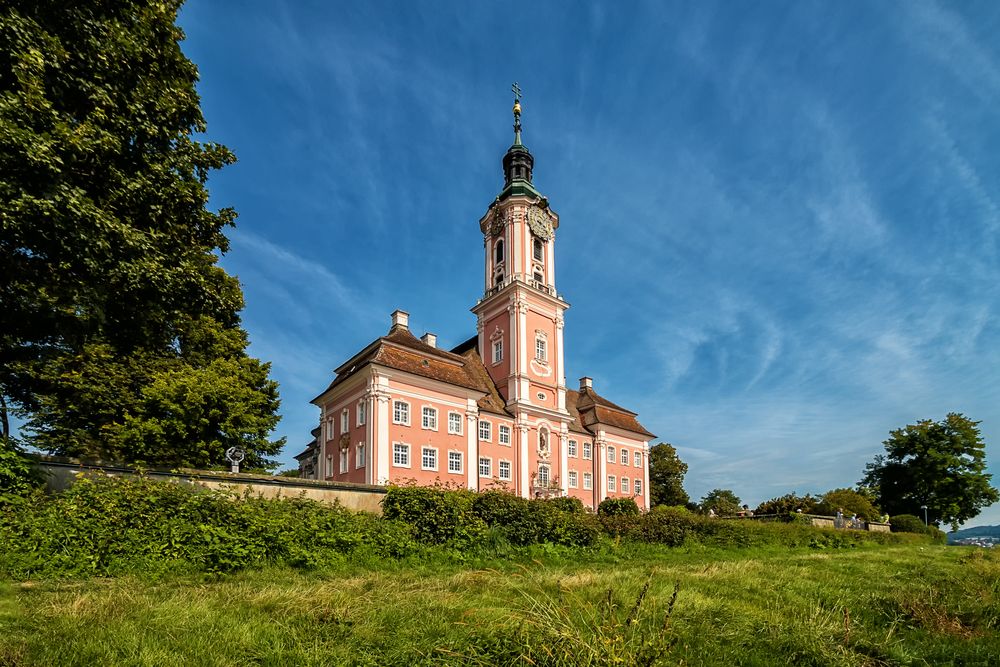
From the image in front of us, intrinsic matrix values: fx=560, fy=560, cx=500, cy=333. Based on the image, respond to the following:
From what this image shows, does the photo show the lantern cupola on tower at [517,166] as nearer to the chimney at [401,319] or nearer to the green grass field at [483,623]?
the chimney at [401,319]

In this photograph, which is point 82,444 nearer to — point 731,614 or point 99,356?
point 99,356

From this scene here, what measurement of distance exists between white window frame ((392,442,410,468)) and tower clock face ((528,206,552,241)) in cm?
2076

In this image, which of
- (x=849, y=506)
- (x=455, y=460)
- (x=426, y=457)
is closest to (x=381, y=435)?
(x=426, y=457)

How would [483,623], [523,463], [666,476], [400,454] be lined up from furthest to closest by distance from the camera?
[666,476] → [523,463] → [400,454] → [483,623]

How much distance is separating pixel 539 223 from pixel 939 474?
140ft

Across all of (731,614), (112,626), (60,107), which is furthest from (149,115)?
(731,614)

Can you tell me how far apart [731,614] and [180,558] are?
9.99 metres

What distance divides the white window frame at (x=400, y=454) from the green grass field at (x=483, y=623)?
22059 mm

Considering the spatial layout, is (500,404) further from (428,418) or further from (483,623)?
(483,623)

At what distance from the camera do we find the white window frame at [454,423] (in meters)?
35.5

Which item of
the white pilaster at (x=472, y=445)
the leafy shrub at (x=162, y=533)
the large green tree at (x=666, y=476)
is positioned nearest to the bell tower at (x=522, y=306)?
the white pilaster at (x=472, y=445)

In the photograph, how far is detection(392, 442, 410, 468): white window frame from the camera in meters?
32.2

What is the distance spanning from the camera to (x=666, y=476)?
189 feet

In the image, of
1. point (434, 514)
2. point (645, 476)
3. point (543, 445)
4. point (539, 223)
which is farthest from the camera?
point (645, 476)
